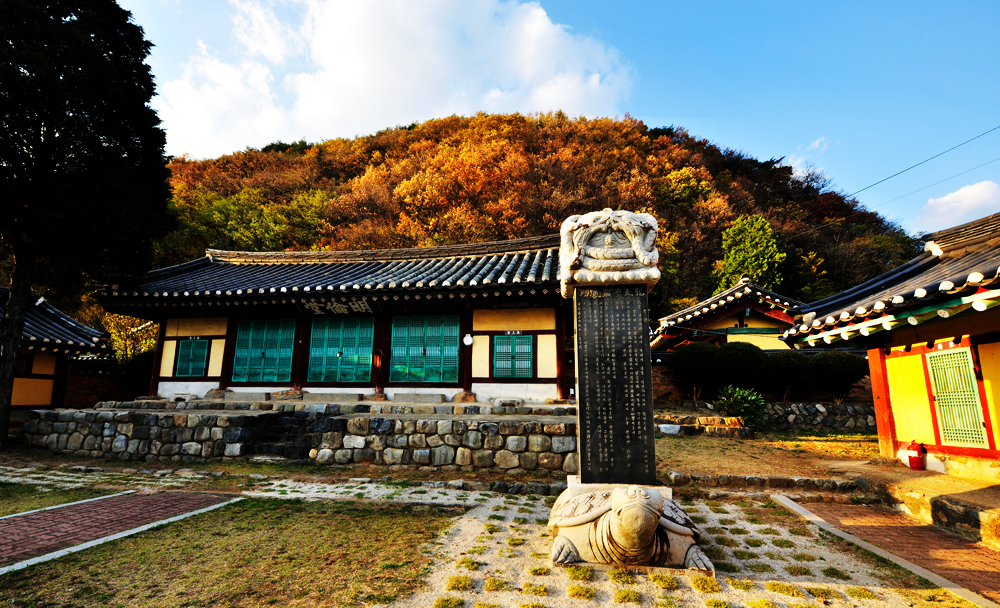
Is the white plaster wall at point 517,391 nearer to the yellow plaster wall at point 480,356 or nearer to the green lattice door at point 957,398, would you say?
the yellow plaster wall at point 480,356

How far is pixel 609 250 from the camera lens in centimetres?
543

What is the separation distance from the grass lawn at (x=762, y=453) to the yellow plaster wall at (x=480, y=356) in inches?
187

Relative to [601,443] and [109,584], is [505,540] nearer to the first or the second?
[601,443]

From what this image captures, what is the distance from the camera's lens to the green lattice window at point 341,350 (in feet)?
41.2

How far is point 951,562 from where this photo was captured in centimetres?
452

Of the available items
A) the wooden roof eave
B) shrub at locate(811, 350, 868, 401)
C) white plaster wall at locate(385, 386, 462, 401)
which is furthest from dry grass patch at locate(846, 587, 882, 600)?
shrub at locate(811, 350, 868, 401)

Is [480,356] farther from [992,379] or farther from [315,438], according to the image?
[992,379]

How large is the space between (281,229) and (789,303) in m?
28.6

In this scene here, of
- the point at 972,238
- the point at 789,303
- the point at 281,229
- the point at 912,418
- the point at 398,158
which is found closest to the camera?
the point at 972,238

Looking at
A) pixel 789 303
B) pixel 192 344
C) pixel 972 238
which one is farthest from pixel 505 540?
pixel 789 303

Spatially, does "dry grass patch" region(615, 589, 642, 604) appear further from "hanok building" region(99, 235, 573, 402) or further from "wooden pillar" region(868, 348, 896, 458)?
"wooden pillar" region(868, 348, 896, 458)

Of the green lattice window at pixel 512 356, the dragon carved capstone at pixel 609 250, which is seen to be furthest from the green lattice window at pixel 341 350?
the dragon carved capstone at pixel 609 250

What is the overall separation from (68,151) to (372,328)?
818cm

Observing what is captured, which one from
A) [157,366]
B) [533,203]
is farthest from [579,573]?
[533,203]
